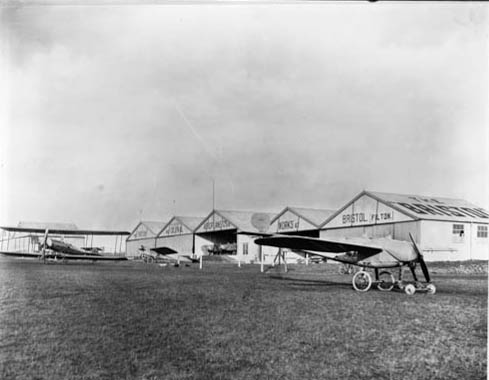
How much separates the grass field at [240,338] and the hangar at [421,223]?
4.67m

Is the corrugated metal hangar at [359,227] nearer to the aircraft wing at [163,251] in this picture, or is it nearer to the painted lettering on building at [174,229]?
the painted lettering on building at [174,229]

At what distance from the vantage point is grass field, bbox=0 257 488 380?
19.0 ft

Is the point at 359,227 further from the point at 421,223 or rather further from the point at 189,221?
the point at 189,221

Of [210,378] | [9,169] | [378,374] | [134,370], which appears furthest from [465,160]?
[9,169]

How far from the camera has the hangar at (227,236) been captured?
4665cm

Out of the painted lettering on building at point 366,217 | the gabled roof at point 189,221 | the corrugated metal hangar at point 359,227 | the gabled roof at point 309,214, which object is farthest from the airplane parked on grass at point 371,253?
the gabled roof at point 189,221

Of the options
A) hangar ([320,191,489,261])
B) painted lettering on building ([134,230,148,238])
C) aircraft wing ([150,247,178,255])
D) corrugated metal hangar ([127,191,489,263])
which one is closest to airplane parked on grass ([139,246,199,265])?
aircraft wing ([150,247,178,255])

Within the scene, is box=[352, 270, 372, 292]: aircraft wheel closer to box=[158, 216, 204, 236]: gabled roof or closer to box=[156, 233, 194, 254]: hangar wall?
box=[158, 216, 204, 236]: gabled roof

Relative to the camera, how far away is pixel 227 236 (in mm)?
53812

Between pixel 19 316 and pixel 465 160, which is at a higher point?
pixel 465 160

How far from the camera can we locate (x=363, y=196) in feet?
104

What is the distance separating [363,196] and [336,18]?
25.7m

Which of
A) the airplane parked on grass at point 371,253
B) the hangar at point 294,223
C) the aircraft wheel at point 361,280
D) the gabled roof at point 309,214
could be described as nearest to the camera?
the airplane parked on grass at point 371,253

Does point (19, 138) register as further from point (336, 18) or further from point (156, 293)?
point (336, 18)
